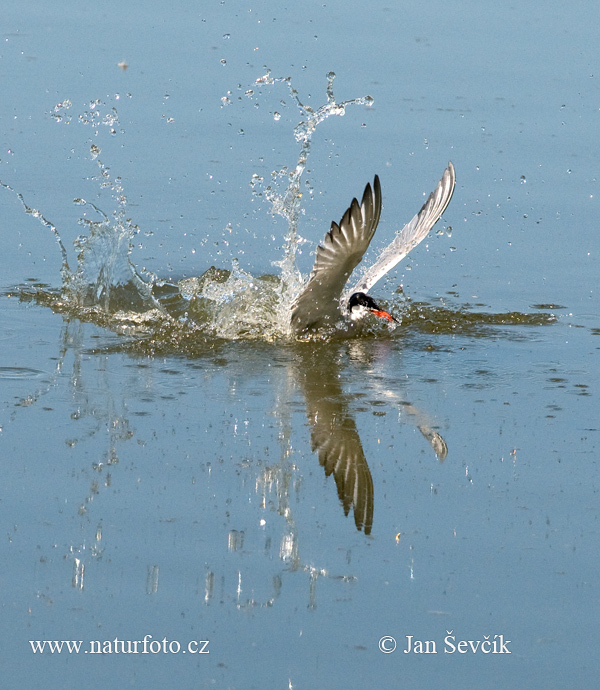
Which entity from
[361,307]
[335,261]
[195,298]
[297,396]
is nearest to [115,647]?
[297,396]

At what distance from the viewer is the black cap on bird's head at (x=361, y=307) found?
8.79 m

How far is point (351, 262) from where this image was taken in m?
8.23

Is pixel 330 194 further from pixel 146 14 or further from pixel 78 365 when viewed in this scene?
pixel 146 14

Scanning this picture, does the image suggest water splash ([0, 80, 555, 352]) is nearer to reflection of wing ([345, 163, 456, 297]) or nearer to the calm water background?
the calm water background

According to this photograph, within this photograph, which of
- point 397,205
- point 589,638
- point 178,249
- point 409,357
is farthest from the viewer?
point 397,205

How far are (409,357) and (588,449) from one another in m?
2.10

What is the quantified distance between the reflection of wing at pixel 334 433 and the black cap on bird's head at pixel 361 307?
0.48 m

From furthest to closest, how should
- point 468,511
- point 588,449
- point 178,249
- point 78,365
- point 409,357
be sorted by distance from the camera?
1. point 178,249
2. point 409,357
3. point 78,365
4. point 588,449
5. point 468,511

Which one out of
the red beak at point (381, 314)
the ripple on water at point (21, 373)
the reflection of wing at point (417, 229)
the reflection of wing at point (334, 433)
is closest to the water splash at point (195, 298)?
the red beak at point (381, 314)

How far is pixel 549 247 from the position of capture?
10.3 meters

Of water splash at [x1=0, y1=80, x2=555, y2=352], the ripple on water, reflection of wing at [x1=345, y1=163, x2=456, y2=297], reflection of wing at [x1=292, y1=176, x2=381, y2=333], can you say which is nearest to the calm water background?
the ripple on water

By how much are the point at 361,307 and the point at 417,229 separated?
30.9 inches

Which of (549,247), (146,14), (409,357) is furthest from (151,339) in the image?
(146,14)

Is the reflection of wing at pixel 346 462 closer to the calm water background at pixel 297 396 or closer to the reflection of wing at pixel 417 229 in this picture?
the calm water background at pixel 297 396
